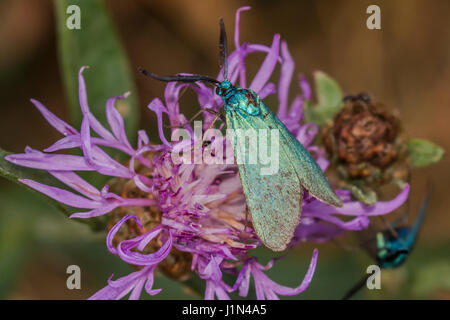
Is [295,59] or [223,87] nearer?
[223,87]

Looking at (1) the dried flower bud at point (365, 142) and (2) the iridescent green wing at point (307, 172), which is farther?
(1) the dried flower bud at point (365, 142)


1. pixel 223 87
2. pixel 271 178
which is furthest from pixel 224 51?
pixel 271 178

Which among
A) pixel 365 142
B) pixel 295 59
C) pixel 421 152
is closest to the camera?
pixel 365 142

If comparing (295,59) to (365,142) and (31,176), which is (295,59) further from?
(31,176)

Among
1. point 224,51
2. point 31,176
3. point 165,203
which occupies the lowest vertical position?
point 165,203

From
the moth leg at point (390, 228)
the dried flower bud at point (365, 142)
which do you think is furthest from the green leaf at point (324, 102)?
the moth leg at point (390, 228)

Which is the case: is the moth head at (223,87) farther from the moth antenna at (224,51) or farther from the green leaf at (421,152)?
the green leaf at (421,152)

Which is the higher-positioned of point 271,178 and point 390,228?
point 271,178

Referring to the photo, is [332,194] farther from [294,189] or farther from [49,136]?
[49,136]
